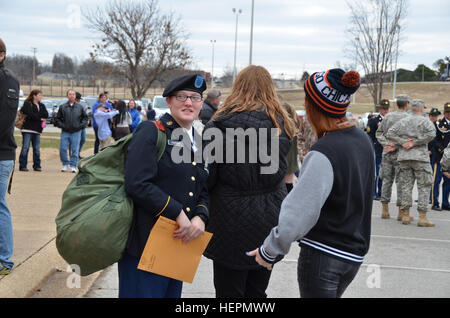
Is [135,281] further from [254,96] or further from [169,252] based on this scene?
[254,96]

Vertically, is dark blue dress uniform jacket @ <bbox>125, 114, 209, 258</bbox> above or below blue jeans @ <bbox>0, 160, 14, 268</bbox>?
above

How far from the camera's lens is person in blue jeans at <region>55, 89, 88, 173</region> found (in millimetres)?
12953

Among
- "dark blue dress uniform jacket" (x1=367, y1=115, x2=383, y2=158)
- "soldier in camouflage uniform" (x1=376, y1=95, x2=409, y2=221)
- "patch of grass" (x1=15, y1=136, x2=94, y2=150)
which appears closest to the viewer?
"soldier in camouflage uniform" (x1=376, y1=95, x2=409, y2=221)

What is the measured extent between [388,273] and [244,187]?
3.21 m

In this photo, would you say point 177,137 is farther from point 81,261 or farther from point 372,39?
point 372,39

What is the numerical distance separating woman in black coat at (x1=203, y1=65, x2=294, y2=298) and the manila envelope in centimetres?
20

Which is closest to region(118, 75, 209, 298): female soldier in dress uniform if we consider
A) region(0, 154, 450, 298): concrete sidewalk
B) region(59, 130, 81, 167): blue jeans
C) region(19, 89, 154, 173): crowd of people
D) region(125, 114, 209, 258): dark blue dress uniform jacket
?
region(125, 114, 209, 258): dark blue dress uniform jacket

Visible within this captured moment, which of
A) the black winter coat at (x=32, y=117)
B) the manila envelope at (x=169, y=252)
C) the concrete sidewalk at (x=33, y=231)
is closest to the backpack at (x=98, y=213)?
the manila envelope at (x=169, y=252)

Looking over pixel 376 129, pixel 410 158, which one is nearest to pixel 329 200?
pixel 410 158

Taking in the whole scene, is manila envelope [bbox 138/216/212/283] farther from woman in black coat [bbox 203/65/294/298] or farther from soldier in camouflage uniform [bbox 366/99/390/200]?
soldier in camouflage uniform [bbox 366/99/390/200]

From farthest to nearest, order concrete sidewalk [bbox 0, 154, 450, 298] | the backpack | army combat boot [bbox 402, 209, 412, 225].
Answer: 1. army combat boot [bbox 402, 209, 412, 225]
2. concrete sidewalk [bbox 0, 154, 450, 298]
3. the backpack

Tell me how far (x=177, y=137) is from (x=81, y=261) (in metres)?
0.92

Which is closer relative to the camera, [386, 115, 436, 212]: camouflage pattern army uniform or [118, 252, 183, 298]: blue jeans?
[118, 252, 183, 298]: blue jeans
